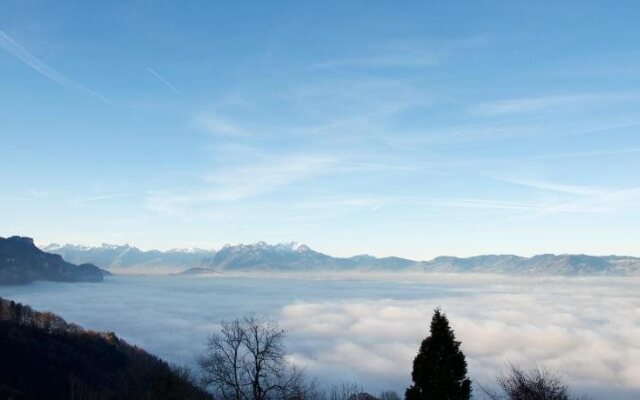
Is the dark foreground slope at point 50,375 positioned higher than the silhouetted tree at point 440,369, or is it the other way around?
the silhouetted tree at point 440,369

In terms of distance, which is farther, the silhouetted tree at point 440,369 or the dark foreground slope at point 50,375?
the dark foreground slope at point 50,375

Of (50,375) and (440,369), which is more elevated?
(440,369)

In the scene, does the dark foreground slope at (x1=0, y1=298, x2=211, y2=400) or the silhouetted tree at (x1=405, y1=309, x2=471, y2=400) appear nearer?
the silhouetted tree at (x1=405, y1=309, x2=471, y2=400)

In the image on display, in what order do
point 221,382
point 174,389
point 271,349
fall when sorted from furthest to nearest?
point 174,389, point 271,349, point 221,382

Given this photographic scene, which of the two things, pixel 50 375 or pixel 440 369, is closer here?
pixel 440 369

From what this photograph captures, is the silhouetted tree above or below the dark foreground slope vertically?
above

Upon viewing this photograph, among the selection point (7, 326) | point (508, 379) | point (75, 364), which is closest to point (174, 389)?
point (508, 379)

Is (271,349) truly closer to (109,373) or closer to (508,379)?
(508,379)

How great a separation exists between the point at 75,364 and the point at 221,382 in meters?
175

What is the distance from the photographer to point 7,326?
642ft

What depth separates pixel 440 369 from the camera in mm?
31688

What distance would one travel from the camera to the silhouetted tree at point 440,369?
1234 inches

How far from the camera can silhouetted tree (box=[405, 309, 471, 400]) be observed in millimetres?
31344

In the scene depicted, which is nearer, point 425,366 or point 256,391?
point 425,366
